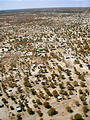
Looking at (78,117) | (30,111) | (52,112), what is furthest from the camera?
(30,111)

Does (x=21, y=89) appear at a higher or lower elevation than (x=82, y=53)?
lower

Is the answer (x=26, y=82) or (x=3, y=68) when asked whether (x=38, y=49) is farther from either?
(x=26, y=82)

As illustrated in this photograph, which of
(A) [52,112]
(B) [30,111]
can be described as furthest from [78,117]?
(B) [30,111]

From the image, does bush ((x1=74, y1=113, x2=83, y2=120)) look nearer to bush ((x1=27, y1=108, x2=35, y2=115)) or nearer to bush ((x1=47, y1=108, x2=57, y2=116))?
bush ((x1=47, y1=108, x2=57, y2=116))

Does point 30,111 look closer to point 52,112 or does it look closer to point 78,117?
point 52,112

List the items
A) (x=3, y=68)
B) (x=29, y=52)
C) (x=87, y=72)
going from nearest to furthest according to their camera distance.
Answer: (x=87, y=72) → (x=3, y=68) → (x=29, y=52)

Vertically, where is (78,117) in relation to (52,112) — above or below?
→ above

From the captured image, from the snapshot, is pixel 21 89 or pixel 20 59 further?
pixel 20 59

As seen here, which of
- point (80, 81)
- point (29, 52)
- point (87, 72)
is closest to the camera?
point (80, 81)

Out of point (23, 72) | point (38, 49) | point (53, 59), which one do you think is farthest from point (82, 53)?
point (23, 72)

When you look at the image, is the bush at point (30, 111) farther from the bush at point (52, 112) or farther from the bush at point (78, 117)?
the bush at point (78, 117)
